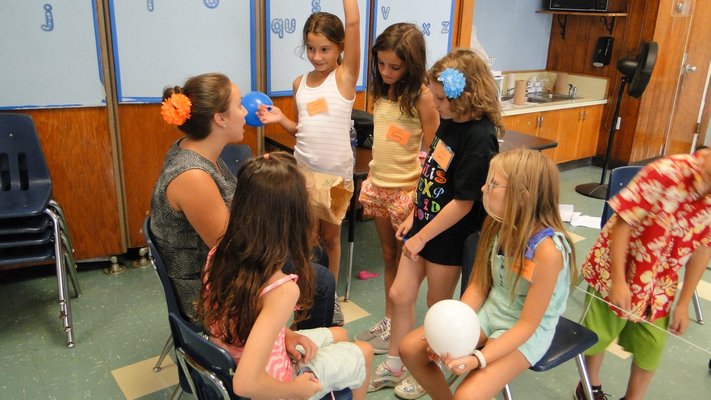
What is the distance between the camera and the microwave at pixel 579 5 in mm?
4727

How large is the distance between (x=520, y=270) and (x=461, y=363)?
301 mm

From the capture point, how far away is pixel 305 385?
1.26 metres

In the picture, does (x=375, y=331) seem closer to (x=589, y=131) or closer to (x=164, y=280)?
(x=164, y=280)

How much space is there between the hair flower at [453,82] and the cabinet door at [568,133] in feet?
11.9

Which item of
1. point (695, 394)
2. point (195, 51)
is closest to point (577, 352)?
point (695, 394)

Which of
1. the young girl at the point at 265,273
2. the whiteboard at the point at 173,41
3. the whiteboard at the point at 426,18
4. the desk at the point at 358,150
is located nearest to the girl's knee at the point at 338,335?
the young girl at the point at 265,273

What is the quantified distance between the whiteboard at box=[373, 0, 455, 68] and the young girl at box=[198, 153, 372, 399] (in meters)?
2.18

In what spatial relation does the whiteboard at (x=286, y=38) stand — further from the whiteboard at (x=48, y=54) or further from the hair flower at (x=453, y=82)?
the hair flower at (x=453, y=82)

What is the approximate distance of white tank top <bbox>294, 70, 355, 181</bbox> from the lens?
2.18m

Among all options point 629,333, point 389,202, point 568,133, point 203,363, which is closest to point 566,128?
point 568,133

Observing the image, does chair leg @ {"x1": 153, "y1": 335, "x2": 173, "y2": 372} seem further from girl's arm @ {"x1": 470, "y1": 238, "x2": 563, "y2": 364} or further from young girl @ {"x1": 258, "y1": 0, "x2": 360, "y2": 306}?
girl's arm @ {"x1": 470, "y1": 238, "x2": 563, "y2": 364}

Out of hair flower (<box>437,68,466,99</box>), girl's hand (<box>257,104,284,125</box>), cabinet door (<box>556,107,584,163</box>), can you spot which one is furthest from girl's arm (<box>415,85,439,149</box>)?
cabinet door (<box>556,107,584,163</box>)

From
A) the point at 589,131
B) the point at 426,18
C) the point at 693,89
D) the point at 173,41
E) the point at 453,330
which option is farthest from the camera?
the point at 589,131

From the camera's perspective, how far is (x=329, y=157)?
2234mm
